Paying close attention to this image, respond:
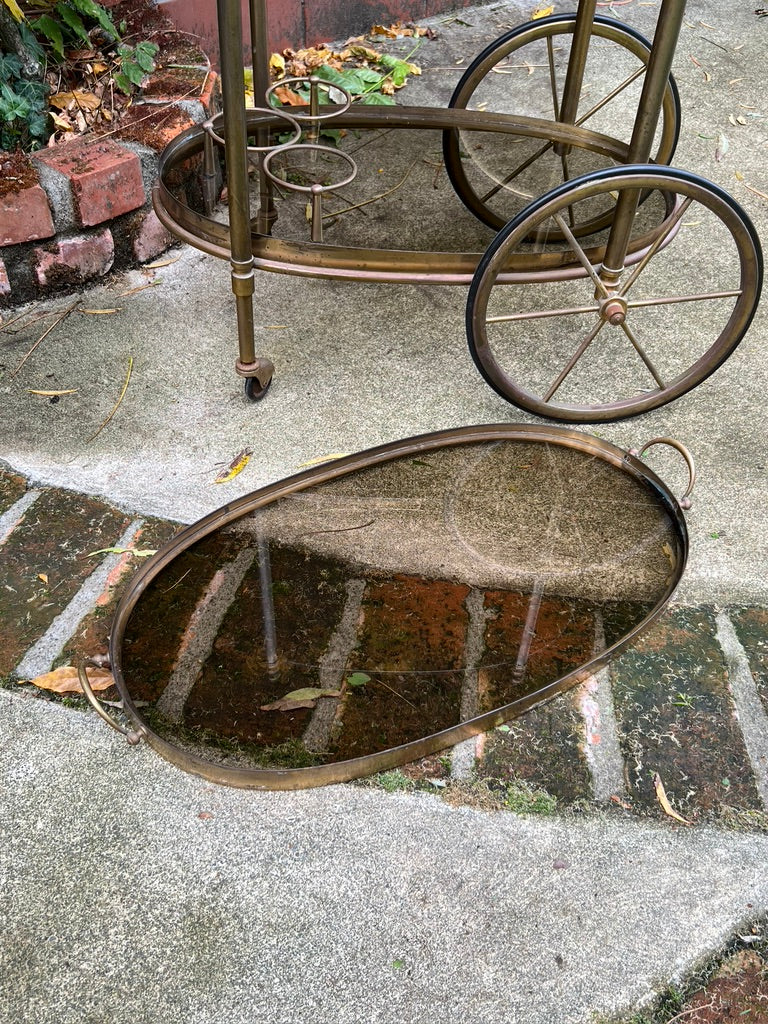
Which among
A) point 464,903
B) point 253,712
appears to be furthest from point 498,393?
point 464,903

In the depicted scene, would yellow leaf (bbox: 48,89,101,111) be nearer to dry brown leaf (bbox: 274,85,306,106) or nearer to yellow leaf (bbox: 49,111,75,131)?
yellow leaf (bbox: 49,111,75,131)

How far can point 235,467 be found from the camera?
2072mm

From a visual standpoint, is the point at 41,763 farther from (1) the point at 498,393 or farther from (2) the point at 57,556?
(1) the point at 498,393

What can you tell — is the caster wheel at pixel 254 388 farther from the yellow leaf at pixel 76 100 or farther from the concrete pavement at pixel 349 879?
the yellow leaf at pixel 76 100

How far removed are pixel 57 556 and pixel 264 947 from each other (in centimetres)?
89

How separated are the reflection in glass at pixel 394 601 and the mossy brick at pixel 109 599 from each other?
0.16 ft

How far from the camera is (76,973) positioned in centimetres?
126

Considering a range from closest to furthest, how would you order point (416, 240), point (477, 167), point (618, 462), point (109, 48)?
point (618, 462)
point (416, 240)
point (477, 167)
point (109, 48)

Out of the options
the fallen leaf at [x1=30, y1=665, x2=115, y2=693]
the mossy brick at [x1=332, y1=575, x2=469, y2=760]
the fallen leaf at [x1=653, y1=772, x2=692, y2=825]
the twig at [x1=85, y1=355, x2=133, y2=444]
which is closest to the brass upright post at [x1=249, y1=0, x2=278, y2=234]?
the twig at [x1=85, y1=355, x2=133, y2=444]

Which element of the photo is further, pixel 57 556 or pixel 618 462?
pixel 618 462

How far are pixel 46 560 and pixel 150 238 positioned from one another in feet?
3.85

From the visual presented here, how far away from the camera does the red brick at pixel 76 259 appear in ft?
8.02

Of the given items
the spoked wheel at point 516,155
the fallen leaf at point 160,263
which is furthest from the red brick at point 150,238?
the spoked wheel at point 516,155

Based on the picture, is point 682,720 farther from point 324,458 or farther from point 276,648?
point 324,458
